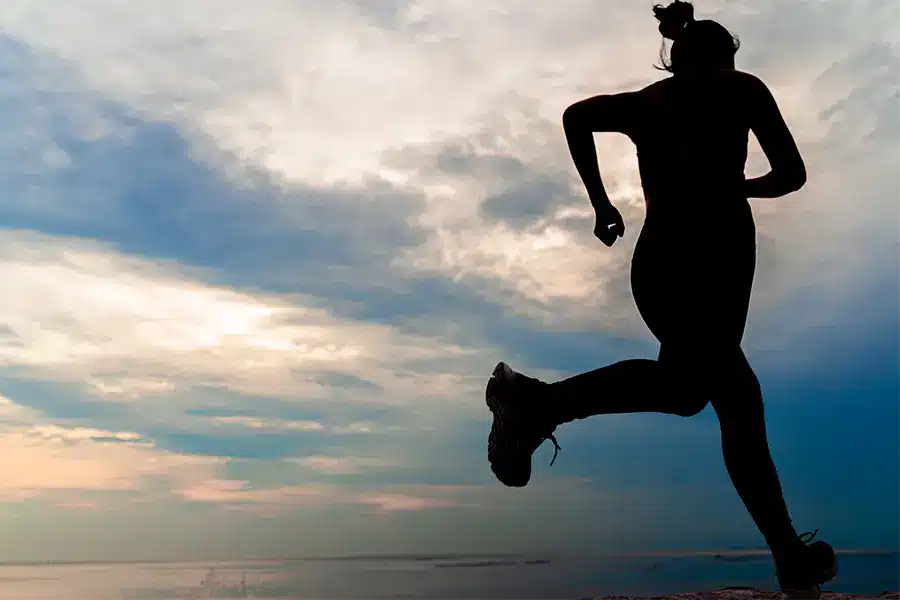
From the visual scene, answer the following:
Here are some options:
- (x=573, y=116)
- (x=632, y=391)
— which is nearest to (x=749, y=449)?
(x=632, y=391)

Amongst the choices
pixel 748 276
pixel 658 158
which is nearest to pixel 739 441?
pixel 748 276

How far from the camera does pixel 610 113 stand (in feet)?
14.0

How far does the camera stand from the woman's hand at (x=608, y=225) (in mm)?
4270

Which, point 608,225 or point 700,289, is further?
point 608,225

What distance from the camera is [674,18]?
4.32 meters

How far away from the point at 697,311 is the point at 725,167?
0.65 metres

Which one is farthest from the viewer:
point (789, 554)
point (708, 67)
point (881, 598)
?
point (881, 598)

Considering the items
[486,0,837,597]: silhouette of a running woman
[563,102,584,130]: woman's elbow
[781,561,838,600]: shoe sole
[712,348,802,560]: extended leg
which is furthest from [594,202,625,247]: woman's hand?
[781,561,838,600]: shoe sole

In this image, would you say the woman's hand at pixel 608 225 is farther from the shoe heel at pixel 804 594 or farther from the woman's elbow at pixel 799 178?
the shoe heel at pixel 804 594

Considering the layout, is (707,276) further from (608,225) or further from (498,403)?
(498,403)

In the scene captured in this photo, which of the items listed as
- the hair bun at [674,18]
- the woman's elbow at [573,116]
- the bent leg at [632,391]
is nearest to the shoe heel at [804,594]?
the bent leg at [632,391]

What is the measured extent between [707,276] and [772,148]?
0.64m

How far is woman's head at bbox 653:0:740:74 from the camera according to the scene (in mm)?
4285

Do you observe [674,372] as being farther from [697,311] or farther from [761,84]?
[761,84]
